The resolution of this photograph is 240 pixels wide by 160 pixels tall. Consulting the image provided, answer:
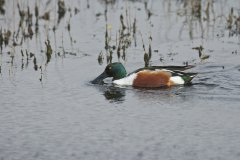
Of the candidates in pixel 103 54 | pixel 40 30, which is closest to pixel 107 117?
pixel 103 54

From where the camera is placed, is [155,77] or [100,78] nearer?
[155,77]

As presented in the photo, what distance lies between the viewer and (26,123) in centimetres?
684

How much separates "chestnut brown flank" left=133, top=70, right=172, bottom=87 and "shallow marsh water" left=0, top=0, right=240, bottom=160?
0.92ft

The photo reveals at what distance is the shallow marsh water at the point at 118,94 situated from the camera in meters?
6.00

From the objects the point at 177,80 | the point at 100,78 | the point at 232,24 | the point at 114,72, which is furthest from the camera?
the point at 232,24

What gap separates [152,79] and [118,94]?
28.3 inches

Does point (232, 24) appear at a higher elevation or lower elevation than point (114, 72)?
higher

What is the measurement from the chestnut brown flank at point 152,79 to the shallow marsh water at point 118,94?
281mm

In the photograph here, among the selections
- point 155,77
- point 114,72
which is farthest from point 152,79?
point 114,72

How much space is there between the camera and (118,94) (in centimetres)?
853

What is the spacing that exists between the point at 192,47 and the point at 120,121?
455 cm

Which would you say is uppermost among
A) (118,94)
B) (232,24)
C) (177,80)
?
(232,24)

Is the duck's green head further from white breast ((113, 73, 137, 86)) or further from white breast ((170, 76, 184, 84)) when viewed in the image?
white breast ((170, 76, 184, 84))

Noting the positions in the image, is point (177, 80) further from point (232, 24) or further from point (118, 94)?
point (232, 24)
